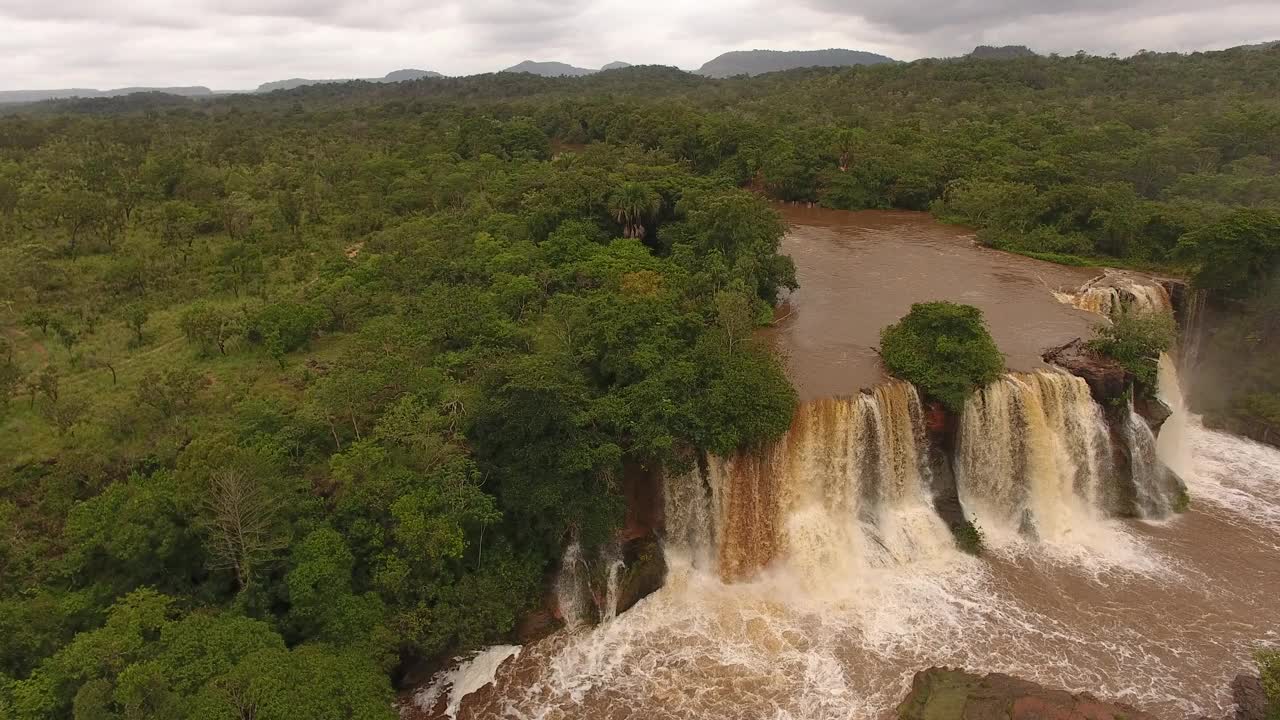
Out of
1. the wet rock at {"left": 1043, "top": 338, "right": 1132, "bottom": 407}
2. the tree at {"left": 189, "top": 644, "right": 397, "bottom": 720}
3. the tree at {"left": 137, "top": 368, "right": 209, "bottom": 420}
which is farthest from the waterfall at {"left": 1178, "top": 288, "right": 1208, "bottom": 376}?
the tree at {"left": 137, "top": 368, "right": 209, "bottom": 420}

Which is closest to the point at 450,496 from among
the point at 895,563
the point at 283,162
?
the point at 895,563

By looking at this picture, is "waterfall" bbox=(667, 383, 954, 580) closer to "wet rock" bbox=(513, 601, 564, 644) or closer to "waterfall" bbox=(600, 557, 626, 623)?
"waterfall" bbox=(600, 557, 626, 623)

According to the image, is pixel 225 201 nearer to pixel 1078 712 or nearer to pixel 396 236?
pixel 396 236

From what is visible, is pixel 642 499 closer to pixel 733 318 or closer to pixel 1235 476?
pixel 733 318

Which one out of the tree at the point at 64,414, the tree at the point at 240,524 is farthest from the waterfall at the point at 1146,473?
the tree at the point at 64,414

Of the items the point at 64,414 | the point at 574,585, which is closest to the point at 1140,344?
the point at 574,585

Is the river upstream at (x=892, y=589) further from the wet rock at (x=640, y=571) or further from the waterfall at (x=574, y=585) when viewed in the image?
the waterfall at (x=574, y=585)
